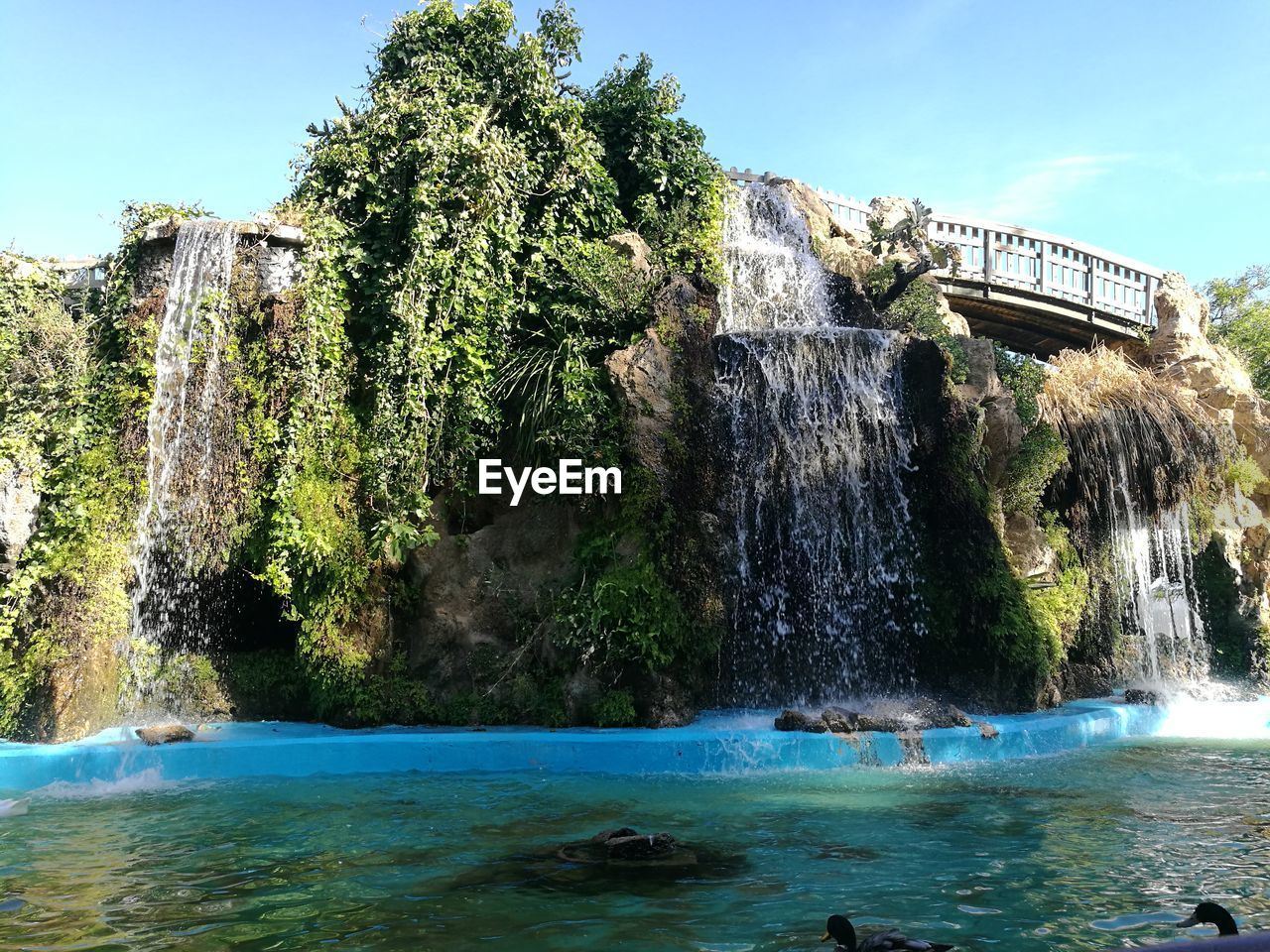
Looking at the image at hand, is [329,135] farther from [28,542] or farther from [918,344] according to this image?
[918,344]

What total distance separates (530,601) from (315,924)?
5.46 metres

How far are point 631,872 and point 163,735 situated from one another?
4.82m

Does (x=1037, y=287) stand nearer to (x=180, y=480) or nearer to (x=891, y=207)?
(x=891, y=207)

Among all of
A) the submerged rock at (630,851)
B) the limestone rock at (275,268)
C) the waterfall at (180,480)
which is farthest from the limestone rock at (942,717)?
the limestone rock at (275,268)

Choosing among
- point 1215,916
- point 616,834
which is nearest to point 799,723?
point 616,834

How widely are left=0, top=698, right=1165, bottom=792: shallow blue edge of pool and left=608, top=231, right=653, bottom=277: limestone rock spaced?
17.5 feet

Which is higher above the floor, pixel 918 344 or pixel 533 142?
pixel 533 142

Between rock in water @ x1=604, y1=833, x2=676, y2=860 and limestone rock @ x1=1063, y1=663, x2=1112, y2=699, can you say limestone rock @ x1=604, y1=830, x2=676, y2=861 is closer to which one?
rock in water @ x1=604, y1=833, x2=676, y2=860

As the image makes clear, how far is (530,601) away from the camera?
357 inches

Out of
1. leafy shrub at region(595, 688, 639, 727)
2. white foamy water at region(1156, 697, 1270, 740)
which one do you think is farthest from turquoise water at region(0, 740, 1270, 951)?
white foamy water at region(1156, 697, 1270, 740)

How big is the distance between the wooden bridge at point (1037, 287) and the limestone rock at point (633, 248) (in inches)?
228

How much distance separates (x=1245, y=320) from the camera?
829 inches

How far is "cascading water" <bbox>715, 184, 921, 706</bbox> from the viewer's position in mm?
9141

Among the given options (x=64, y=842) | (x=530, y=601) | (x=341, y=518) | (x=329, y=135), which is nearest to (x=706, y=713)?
(x=530, y=601)
